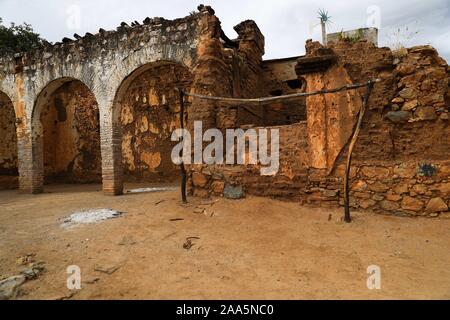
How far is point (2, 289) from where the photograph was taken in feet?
9.86

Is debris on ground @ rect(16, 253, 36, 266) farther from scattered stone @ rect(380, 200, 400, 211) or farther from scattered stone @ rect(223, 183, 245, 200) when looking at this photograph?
scattered stone @ rect(380, 200, 400, 211)

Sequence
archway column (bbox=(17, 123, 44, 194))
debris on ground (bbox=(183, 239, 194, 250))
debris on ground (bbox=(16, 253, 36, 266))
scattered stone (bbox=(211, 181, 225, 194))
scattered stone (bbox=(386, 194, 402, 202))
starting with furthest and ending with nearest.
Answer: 1. archway column (bbox=(17, 123, 44, 194))
2. scattered stone (bbox=(211, 181, 225, 194))
3. scattered stone (bbox=(386, 194, 402, 202))
4. debris on ground (bbox=(183, 239, 194, 250))
5. debris on ground (bbox=(16, 253, 36, 266))

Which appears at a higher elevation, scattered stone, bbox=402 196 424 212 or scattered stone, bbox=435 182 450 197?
scattered stone, bbox=435 182 450 197

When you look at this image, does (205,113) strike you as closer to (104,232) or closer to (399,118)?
(104,232)

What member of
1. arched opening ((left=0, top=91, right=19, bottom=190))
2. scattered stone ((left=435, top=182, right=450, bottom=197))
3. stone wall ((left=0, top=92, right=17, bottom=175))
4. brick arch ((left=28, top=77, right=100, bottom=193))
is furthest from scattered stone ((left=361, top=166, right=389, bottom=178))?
stone wall ((left=0, top=92, right=17, bottom=175))

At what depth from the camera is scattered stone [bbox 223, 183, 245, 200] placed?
560 centimetres

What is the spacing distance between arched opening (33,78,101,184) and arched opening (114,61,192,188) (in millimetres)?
1897

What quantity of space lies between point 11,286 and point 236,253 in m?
2.42

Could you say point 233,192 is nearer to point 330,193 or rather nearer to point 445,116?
point 330,193

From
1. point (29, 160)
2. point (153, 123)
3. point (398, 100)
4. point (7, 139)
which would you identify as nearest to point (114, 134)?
point (153, 123)

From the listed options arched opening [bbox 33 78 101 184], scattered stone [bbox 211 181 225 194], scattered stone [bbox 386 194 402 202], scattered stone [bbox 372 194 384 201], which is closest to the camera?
scattered stone [bbox 386 194 402 202]

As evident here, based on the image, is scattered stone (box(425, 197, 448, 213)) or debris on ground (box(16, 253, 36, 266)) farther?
scattered stone (box(425, 197, 448, 213))

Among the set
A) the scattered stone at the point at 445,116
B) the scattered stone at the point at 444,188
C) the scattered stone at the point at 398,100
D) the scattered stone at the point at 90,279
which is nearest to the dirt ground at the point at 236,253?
the scattered stone at the point at 90,279

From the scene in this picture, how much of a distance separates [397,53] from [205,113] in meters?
3.55
